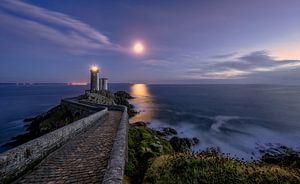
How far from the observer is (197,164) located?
8.55 metres

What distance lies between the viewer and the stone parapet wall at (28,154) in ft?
21.3

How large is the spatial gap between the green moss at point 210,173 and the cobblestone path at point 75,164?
2106mm

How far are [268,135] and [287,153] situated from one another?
29.3 ft

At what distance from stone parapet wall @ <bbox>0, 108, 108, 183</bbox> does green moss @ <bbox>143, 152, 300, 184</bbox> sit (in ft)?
13.8

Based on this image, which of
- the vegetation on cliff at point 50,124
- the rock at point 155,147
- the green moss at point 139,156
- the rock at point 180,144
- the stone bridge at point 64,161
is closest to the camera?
the stone bridge at point 64,161

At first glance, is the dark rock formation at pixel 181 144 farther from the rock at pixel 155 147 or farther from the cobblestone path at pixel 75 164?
the cobblestone path at pixel 75 164

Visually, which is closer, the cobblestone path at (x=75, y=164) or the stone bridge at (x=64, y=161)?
the stone bridge at (x=64, y=161)

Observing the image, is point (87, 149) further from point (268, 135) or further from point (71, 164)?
point (268, 135)

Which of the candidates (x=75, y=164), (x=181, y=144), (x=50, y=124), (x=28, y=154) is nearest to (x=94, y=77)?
(x=50, y=124)

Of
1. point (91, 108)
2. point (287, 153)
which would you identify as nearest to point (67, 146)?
point (91, 108)

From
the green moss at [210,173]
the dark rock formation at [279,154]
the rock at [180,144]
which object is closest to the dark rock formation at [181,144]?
the rock at [180,144]

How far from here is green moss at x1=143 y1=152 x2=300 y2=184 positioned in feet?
24.3

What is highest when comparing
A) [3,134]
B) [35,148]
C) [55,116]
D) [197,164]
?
[35,148]

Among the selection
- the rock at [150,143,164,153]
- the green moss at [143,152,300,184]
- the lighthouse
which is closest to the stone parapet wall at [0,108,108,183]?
the green moss at [143,152,300,184]
